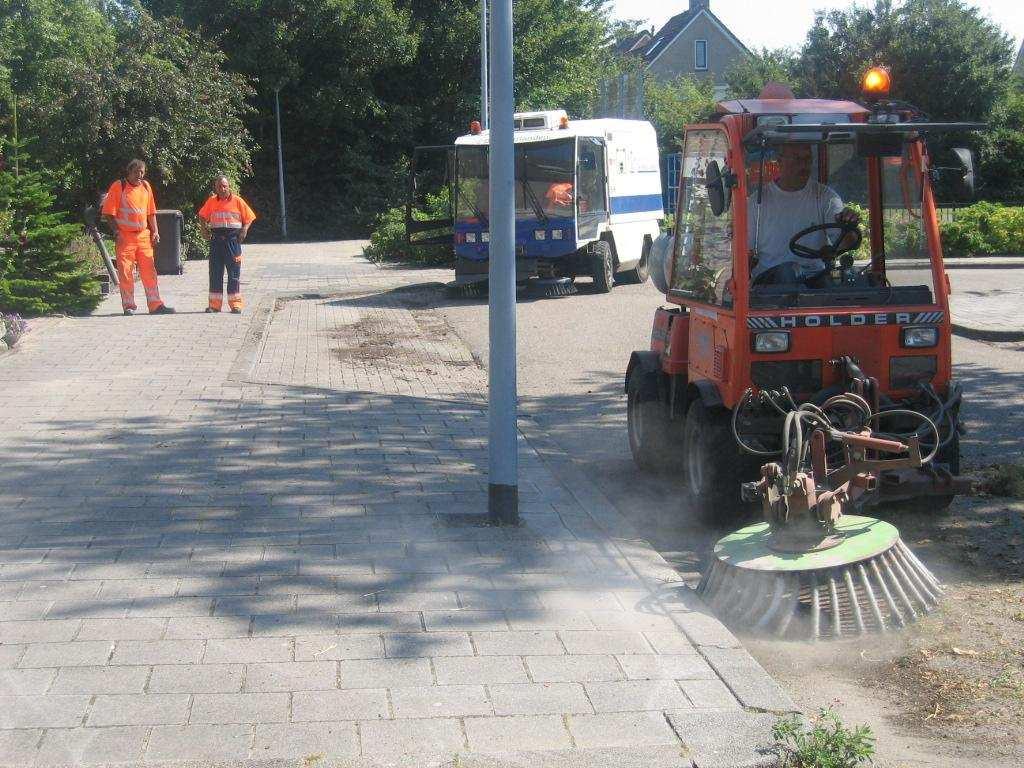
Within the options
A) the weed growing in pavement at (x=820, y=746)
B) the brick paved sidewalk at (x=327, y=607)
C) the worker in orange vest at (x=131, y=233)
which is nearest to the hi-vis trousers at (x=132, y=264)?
the worker in orange vest at (x=131, y=233)

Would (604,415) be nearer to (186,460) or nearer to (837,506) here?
(186,460)

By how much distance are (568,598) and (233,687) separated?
150 cm

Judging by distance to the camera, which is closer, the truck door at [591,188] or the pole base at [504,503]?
the pole base at [504,503]

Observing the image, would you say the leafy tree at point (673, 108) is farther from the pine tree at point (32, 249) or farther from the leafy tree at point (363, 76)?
the pine tree at point (32, 249)

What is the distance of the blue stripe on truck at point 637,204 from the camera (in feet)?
63.4

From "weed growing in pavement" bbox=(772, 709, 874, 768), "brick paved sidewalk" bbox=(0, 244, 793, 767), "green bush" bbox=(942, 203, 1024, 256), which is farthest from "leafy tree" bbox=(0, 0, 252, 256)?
"weed growing in pavement" bbox=(772, 709, 874, 768)

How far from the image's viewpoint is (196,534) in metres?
5.75

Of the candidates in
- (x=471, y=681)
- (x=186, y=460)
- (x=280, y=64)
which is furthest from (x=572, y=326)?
(x=280, y=64)

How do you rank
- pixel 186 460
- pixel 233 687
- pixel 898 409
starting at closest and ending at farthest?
1. pixel 233 687
2. pixel 898 409
3. pixel 186 460

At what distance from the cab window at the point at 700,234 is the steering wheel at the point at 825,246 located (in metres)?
0.41

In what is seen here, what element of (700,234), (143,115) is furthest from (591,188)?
(700,234)

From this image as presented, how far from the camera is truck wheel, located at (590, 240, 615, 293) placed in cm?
1872

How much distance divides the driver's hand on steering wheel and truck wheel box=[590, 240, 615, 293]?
40.1 feet

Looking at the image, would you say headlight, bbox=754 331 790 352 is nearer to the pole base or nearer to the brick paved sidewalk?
the brick paved sidewalk
